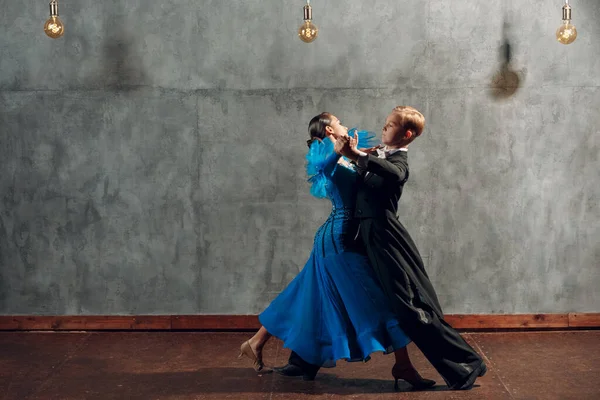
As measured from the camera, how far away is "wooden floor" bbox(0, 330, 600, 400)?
460 centimetres

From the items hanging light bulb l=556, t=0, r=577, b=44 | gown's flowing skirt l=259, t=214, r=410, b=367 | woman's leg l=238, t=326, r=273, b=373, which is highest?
hanging light bulb l=556, t=0, r=577, b=44

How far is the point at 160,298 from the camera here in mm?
6039

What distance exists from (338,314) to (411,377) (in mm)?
516

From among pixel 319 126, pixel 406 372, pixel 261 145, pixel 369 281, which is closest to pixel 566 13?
pixel 319 126

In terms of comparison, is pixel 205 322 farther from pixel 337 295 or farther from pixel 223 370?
pixel 337 295

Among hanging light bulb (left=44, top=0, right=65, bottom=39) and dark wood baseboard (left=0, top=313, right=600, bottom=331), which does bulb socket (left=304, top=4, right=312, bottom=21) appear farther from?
dark wood baseboard (left=0, top=313, right=600, bottom=331)

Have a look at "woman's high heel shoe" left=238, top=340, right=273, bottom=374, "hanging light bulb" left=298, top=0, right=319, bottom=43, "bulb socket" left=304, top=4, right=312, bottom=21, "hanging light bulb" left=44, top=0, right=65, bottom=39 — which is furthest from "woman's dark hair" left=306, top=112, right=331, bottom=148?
"hanging light bulb" left=44, top=0, right=65, bottom=39

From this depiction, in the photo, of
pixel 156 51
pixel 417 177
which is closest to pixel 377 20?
pixel 417 177

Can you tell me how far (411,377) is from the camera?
15.3 feet

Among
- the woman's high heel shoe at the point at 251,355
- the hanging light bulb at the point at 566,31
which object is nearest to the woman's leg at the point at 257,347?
the woman's high heel shoe at the point at 251,355

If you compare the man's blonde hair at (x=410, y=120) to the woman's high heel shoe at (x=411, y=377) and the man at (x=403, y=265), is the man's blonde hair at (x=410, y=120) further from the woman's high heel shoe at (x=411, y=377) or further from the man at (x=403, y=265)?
the woman's high heel shoe at (x=411, y=377)

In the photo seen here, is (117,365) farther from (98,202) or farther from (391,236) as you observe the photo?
(391,236)

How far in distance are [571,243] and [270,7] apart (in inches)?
101

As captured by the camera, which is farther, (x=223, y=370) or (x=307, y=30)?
Answer: (x=307, y=30)
